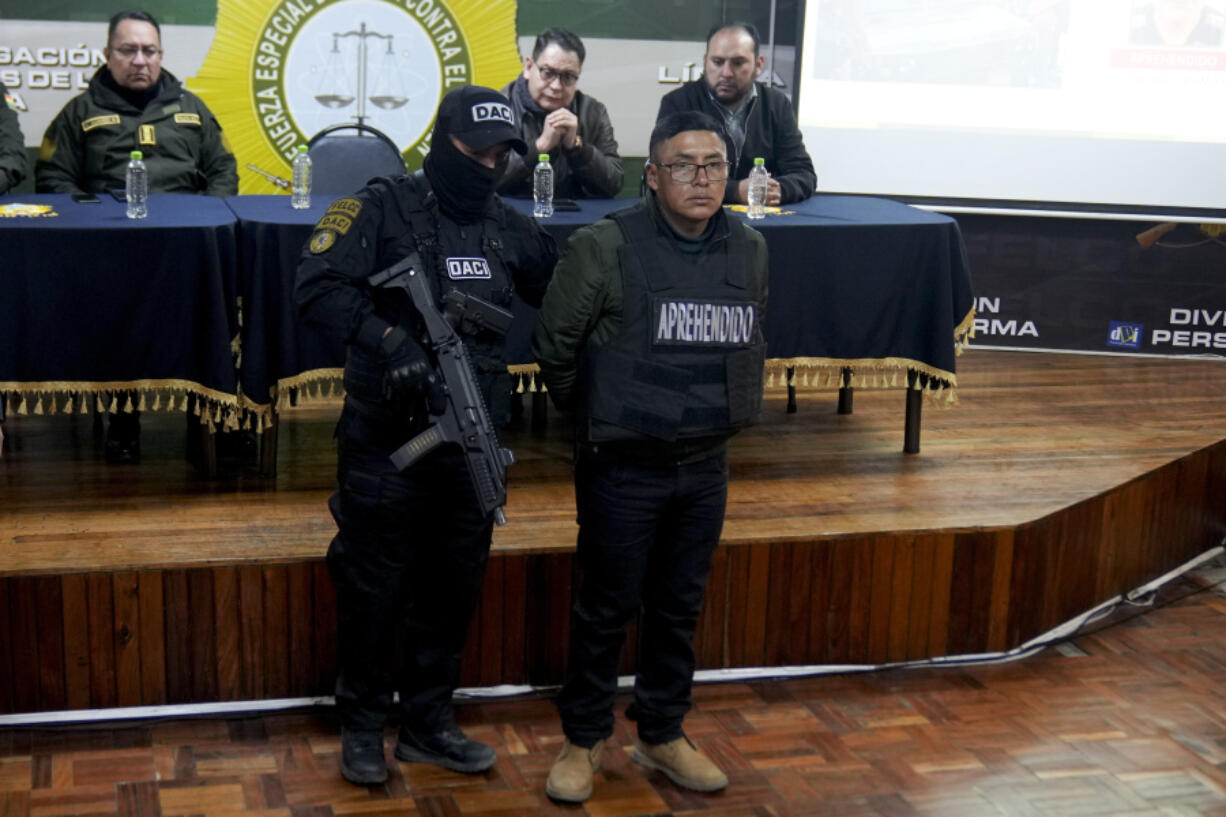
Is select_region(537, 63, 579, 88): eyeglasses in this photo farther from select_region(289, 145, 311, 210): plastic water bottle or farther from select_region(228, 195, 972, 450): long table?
select_region(289, 145, 311, 210): plastic water bottle

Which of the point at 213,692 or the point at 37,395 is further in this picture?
the point at 37,395

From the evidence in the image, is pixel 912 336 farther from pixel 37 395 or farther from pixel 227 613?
pixel 37 395

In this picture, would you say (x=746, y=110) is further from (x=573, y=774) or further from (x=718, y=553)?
(x=573, y=774)

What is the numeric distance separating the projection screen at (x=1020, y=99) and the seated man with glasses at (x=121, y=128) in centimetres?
292

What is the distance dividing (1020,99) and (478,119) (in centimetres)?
436

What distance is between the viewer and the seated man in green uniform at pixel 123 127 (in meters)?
4.79

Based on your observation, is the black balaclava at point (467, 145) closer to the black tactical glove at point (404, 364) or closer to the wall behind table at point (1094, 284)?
the black tactical glove at point (404, 364)

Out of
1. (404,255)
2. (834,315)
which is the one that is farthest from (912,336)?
(404,255)

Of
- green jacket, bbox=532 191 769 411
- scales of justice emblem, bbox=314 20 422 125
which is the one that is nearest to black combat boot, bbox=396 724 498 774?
green jacket, bbox=532 191 769 411

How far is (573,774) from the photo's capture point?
299 cm

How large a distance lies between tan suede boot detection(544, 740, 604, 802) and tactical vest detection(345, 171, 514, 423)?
29.7 inches

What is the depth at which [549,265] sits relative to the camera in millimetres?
3055

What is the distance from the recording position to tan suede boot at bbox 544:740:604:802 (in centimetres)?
298

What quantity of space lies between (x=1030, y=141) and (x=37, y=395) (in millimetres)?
4549
